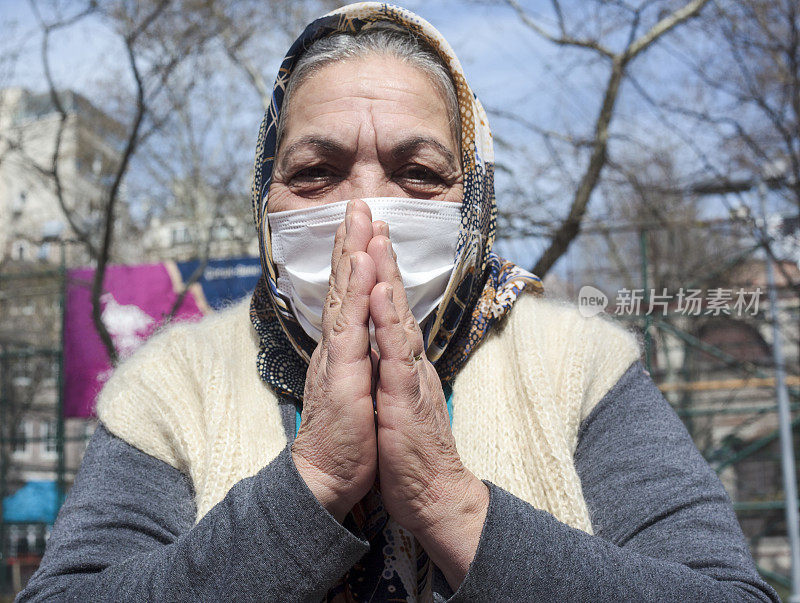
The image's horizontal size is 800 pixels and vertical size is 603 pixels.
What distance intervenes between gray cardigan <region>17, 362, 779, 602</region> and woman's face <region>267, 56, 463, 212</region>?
0.52m

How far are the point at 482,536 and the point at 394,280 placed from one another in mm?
450

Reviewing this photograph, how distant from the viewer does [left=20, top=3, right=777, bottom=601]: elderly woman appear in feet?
3.79

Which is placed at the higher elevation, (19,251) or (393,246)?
(393,246)

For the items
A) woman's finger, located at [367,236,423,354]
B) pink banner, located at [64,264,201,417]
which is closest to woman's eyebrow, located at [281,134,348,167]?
woman's finger, located at [367,236,423,354]

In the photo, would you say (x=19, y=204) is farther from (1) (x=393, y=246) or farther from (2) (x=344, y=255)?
(2) (x=344, y=255)

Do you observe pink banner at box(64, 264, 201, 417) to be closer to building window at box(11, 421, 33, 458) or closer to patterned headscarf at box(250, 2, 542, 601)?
building window at box(11, 421, 33, 458)

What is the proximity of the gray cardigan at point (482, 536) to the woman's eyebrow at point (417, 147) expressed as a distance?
0.62 m

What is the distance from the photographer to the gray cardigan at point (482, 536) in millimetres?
1129

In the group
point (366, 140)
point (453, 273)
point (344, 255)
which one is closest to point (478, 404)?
point (453, 273)

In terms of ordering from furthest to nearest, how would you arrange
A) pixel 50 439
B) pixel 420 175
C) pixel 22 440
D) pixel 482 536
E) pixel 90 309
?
pixel 22 440 → pixel 50 439 → pixel 90 309 → pixel 420 175 → pixel 482 536

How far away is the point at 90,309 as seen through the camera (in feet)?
21.6

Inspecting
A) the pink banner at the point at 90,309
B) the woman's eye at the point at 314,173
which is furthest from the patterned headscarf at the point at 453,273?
the pink banner at the point at 90,309

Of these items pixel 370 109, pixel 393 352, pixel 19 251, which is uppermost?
pixel 370 109

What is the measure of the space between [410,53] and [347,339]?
0.85 metres
